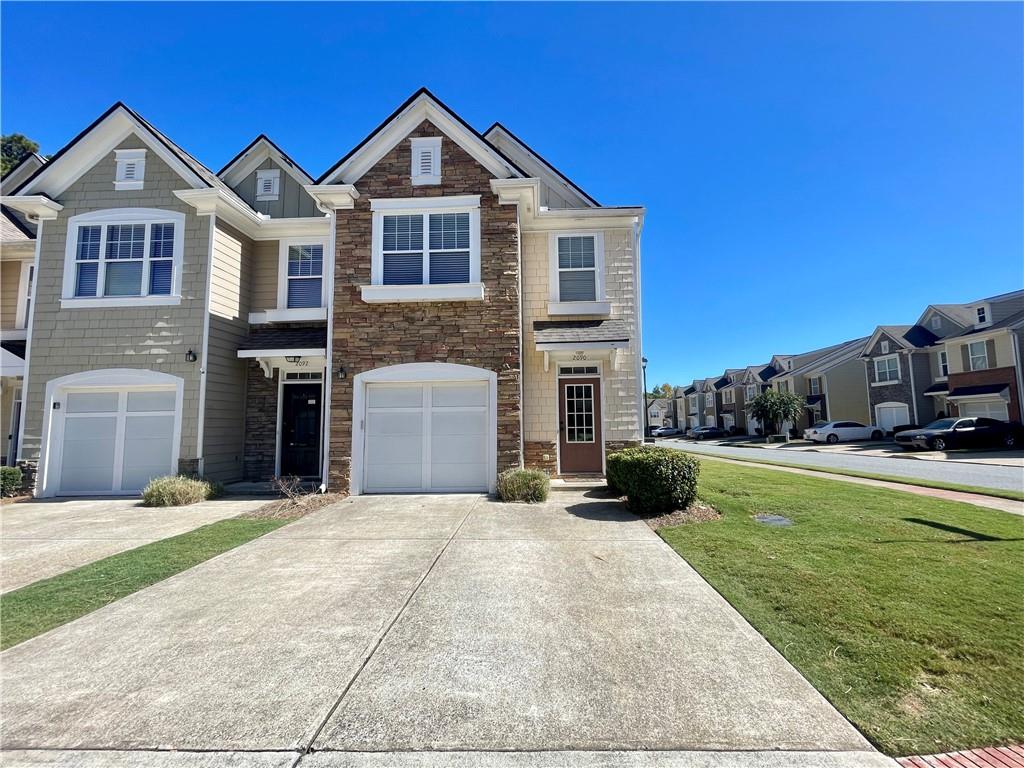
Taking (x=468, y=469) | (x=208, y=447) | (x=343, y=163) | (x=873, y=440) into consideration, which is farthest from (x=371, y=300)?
(x=873, y=440)

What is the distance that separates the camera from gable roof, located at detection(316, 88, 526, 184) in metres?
11.4

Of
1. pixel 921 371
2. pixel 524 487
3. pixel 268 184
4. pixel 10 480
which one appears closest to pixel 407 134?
pixel 268 184

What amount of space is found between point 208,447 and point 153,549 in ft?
17.0

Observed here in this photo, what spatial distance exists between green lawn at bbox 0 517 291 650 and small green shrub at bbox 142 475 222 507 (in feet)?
9.54

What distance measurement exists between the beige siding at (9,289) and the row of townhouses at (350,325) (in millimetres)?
943

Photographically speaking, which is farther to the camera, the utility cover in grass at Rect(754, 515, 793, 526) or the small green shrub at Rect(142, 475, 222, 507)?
the small green shrub at Rect(142, 475, 222, 507)

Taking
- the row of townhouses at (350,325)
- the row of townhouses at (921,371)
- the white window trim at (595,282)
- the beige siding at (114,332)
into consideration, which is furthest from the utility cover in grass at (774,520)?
the row of townhouses at (921,371)

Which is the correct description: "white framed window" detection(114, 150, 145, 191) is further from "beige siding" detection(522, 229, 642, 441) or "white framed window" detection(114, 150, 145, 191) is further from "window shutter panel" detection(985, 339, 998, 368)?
"window shutter panel" detection(985, 339, 998, 368)

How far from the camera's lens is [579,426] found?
12.4 m

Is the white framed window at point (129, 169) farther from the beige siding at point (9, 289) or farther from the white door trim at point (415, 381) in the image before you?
the white door trim at point (415, 381)

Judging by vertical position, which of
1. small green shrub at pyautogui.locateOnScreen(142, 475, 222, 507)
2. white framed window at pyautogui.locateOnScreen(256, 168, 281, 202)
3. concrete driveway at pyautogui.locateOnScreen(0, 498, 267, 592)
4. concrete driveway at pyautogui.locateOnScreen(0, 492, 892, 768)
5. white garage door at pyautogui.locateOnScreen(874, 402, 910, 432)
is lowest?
concrete driveway at pyautogui.locateOnScreen(0, 492, 892, 768)

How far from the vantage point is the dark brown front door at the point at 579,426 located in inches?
487

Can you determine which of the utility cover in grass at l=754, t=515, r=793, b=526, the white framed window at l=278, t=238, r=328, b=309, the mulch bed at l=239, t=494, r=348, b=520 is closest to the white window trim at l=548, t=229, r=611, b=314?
the white framed window at l=278, t=238, r=328, b=309

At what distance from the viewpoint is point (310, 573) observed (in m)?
5.65
